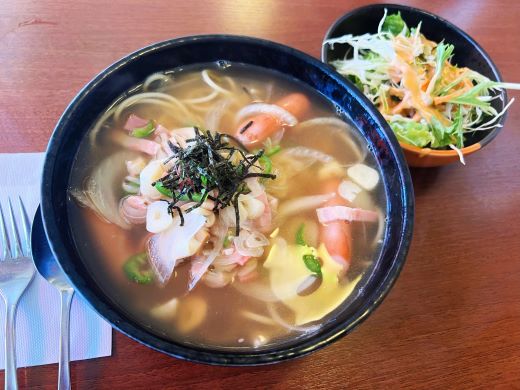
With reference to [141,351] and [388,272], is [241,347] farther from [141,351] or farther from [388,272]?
[388,272]

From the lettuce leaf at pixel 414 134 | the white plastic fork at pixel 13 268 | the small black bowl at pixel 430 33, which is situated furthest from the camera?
the small black bowl at pixel 430 33

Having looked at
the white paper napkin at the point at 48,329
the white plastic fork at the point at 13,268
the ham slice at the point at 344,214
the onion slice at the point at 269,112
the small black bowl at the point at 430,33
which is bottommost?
the white paper napkin at the point at 48,329

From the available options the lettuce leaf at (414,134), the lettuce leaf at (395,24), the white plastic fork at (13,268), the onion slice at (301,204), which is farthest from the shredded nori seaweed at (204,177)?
the lettuce leaf at (395,24)

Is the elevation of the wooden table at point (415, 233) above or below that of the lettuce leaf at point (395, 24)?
below

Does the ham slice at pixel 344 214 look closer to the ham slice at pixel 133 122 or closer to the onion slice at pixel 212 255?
the onion slice at pixel 212 255

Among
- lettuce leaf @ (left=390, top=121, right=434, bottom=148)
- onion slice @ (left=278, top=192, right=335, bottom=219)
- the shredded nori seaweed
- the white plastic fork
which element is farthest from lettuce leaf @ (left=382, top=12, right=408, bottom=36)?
the white plastic fork

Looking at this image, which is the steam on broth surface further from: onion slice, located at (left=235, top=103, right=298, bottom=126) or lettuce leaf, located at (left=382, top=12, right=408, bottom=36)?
lettuce leaf, located at (left=382, top=12, right=408, bottom=36)

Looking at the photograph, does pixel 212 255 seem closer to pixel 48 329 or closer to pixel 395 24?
pixel 48 329
